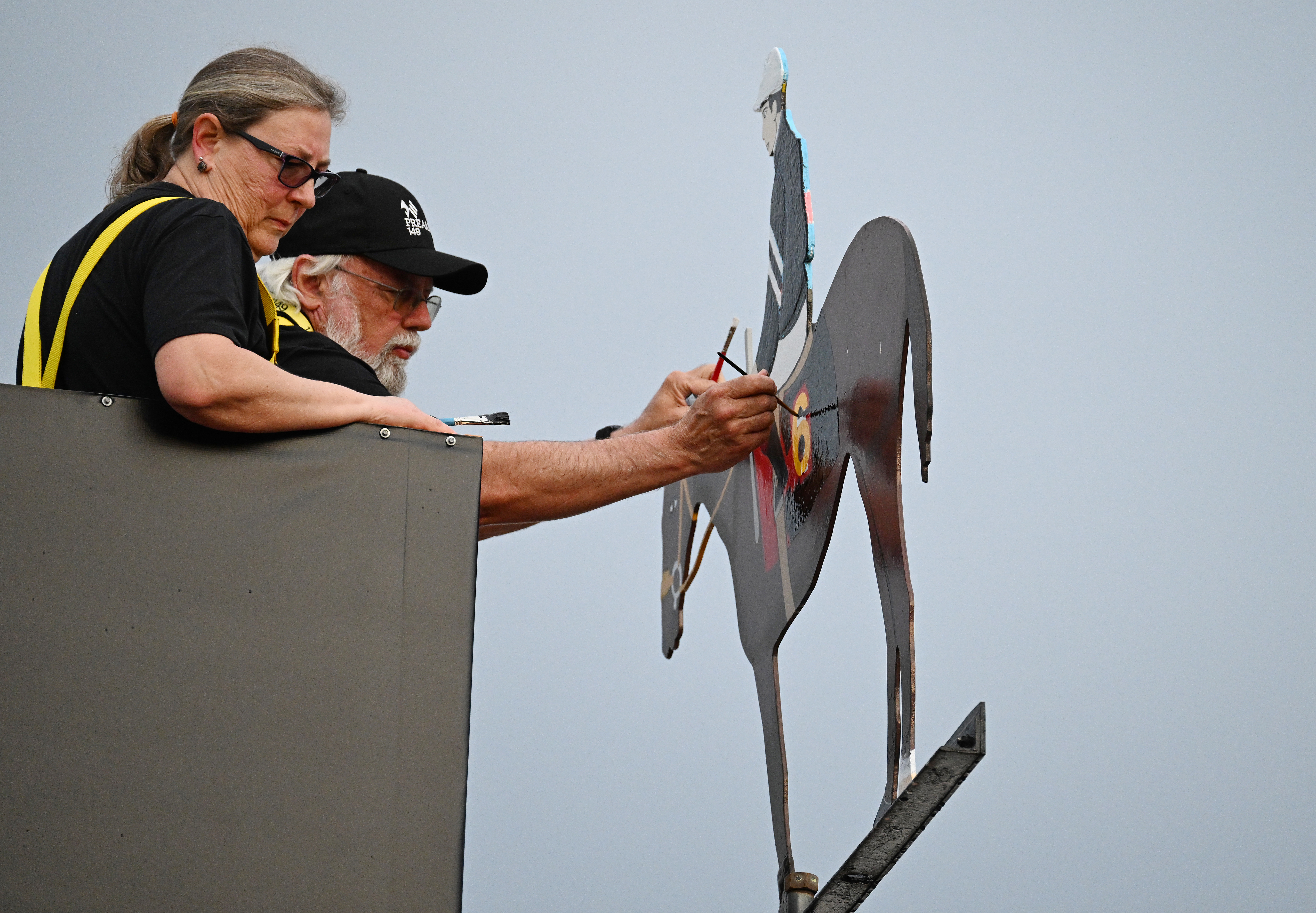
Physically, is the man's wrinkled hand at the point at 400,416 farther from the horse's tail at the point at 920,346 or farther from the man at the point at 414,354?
the horse's tail at the point at 920,346

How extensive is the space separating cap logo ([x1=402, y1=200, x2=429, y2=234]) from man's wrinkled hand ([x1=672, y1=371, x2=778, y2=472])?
53 centimetres

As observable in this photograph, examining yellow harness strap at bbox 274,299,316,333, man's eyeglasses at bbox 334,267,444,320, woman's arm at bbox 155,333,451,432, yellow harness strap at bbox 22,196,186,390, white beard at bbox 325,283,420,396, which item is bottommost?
woman's arm at bbox 155,333,451,432

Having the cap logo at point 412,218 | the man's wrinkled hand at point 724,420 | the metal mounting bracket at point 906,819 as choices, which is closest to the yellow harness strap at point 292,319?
the cap logo at point 412,218

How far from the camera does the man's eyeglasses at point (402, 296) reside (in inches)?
76.4

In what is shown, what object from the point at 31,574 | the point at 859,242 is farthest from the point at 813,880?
the point at 31,574

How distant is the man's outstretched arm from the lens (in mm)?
1545

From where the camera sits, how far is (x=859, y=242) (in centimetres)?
156

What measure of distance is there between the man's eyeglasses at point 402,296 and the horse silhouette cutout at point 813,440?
51 centimetres

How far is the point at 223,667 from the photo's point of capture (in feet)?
3.77

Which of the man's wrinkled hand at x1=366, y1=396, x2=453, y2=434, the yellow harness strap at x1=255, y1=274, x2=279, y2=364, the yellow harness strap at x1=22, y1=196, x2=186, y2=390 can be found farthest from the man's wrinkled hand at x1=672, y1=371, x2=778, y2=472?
the yellow harness strap at x1=22, y1=196, x2=186, y2=390

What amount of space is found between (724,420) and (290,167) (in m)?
0.62

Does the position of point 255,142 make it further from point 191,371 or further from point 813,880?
point 813,880

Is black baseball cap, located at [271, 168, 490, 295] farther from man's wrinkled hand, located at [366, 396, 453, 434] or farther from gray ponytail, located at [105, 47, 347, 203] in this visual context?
man's wrinkled hand, located at [366, 396, 453, 434]

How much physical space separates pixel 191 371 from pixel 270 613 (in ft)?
0.74
